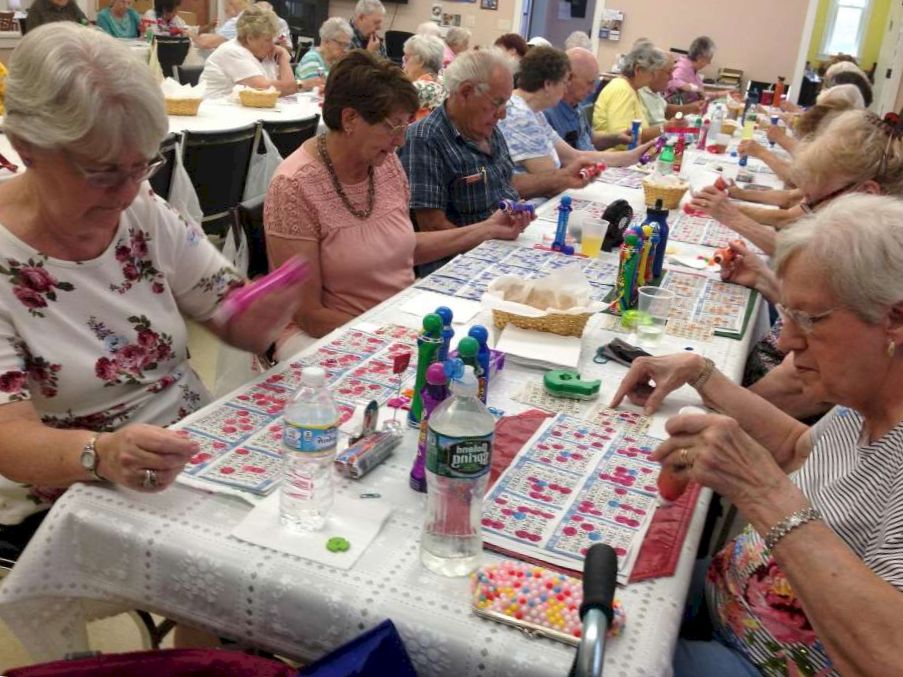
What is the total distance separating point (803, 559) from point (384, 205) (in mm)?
1637

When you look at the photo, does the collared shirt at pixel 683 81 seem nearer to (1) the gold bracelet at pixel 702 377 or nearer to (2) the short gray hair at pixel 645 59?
(2) the short gray hair at pixel 645 59

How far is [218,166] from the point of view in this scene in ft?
12.6

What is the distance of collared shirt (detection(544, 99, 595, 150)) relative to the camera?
16.0ft

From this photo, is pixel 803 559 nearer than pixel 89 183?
Yes

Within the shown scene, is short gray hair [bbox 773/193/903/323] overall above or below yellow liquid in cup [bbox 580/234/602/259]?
above

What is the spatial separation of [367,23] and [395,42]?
236 cm

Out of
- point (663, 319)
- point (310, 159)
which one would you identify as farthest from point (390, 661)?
point (310, 159)

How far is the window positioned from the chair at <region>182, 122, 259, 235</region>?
962 cm

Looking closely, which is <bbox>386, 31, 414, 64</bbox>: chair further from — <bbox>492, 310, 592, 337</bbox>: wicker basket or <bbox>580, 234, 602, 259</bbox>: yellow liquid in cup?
<bbox>492, 310, 592, 337</bbox>: wicker basket

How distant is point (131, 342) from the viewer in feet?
5.10

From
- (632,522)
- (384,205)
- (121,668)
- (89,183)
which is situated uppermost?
(89,183)

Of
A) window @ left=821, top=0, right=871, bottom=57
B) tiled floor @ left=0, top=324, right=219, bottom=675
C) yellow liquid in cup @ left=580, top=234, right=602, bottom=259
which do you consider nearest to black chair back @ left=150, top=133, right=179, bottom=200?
tiled floor @ left=0, top=324, right=219, bottom=675

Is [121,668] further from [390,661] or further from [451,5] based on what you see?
[451,5]

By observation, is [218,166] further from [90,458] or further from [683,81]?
[683,81]
